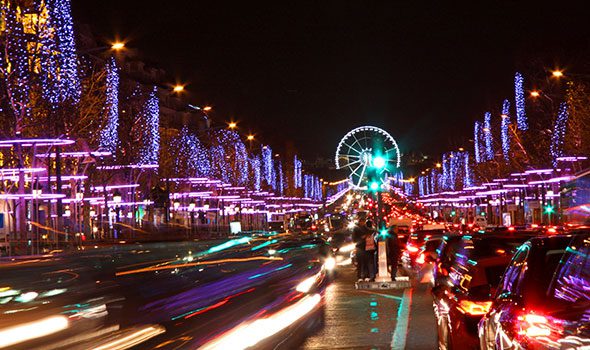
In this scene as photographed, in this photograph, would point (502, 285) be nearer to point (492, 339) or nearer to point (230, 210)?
point (492, 339)

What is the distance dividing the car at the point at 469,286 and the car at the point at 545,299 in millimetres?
1709

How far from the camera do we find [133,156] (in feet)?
214

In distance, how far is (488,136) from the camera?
328ft

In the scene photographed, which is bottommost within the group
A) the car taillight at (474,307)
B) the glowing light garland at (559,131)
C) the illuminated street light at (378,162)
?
the car taillight at (474,307)

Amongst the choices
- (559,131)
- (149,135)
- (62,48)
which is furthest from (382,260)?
(149,135)

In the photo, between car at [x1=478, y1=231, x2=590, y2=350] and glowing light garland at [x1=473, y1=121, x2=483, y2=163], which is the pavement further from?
glowing light garland at [x1=473, y1=121, x2=483, y2=163]

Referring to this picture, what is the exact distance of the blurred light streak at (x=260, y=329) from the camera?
13.7 meters

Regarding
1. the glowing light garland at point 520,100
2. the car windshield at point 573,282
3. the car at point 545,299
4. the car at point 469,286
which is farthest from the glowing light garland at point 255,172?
the car windshield at point 573,282

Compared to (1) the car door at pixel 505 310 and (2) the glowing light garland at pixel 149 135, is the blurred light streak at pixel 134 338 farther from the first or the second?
(2) the glowing light garland at pixel 149 135

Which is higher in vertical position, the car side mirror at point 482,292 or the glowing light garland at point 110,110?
the glowing light garland at point 110,110

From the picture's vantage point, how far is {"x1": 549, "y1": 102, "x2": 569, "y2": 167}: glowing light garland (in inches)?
2522

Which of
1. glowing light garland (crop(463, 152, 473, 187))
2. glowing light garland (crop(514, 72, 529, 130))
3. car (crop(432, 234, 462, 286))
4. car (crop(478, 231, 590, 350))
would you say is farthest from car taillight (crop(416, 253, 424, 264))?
glowing light garland (crop(463, 152, 473, 187))

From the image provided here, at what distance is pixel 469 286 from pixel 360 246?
17512 millimetres

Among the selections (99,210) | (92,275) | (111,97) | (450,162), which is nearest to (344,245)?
(111,97)
